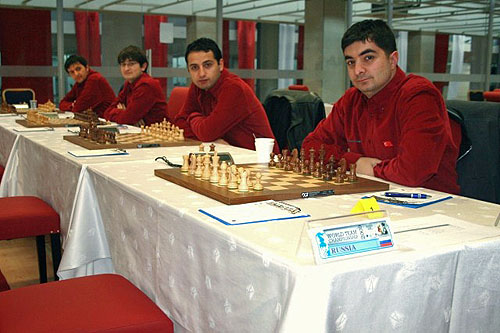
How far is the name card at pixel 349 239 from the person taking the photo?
41.5 inches

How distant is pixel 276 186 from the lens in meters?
1.73

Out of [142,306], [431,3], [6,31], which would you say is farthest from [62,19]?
[142,306]

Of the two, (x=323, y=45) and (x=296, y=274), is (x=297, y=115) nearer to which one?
(x=296, y=274)

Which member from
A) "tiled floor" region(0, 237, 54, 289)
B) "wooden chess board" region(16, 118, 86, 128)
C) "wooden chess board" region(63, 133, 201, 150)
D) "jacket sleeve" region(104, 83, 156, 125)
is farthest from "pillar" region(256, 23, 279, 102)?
"wooden chess board" region(63, 133, 201, 150)

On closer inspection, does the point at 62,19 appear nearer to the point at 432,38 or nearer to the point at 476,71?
the point at 432,38

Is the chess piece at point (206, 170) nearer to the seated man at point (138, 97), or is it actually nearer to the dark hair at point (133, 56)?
the seated man at point (138, 97)

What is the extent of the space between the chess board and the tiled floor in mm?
1462

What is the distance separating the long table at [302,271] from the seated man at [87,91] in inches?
140

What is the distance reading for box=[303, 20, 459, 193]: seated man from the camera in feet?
6.40

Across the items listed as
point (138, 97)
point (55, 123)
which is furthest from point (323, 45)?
point (55, 123)

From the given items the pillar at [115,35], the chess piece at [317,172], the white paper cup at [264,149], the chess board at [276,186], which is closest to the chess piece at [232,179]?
the chess board at [276,186]

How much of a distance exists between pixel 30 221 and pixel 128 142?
665 mm

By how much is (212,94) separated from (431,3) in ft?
24.0

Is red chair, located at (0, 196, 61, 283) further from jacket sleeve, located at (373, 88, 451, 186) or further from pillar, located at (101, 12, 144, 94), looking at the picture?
pillar, located at (101, 12, 144, 94)
